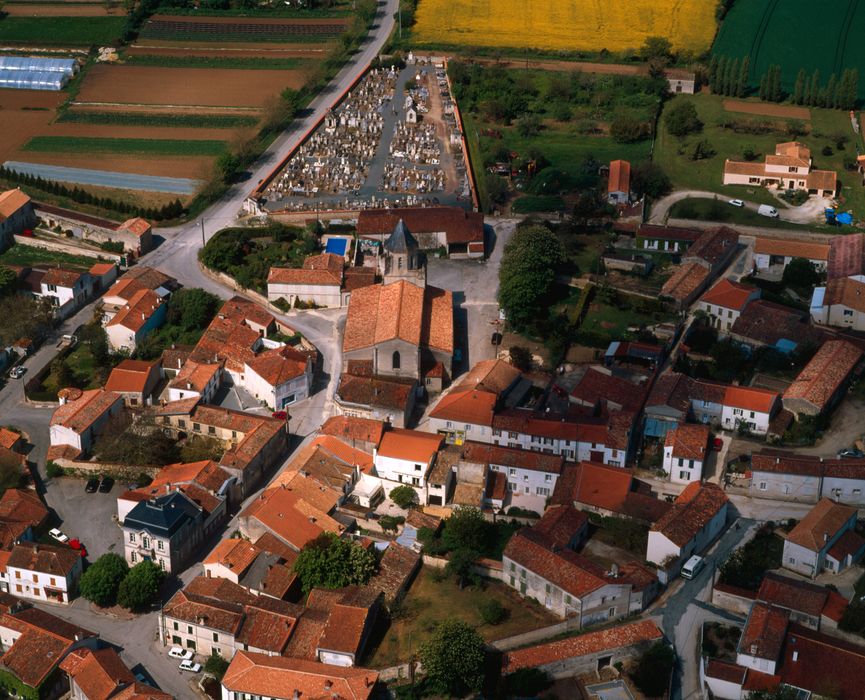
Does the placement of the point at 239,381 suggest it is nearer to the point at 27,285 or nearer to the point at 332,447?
the point at 332,447

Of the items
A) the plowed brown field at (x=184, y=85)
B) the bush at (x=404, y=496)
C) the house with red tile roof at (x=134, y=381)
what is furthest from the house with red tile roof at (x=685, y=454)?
the plowed brown field at (x=184, y=85)

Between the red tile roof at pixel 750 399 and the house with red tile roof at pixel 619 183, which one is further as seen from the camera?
the house with red tile roof at pixel 619 183

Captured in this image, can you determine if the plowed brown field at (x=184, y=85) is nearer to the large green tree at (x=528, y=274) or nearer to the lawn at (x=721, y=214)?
the lawn at (x=721, y=214)

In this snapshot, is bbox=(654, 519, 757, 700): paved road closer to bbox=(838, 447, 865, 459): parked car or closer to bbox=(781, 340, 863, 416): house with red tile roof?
bbox=(838, 447, 865, 459): parked car

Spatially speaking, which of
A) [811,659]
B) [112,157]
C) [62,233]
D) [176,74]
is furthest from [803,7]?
[811,659]

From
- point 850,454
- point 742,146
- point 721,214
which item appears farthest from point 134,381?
point 742,146

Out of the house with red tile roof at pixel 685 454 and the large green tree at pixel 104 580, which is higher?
the house with red tile roof at pixel 685 454

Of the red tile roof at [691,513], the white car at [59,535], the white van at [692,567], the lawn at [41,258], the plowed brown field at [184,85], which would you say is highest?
the plowed brown field at [184,85]
